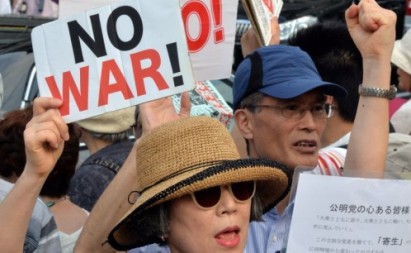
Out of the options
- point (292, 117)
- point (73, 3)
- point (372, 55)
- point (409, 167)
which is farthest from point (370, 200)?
point (73, 3)

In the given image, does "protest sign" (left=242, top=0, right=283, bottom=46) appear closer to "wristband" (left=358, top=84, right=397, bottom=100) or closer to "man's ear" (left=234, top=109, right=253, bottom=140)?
"man's ear" (left=234, top=109, right=253, bottom=140)

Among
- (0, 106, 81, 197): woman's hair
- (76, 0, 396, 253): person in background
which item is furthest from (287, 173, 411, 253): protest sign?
(0, 106, 81, 197): woman's hair

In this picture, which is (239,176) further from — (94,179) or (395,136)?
(94,179)

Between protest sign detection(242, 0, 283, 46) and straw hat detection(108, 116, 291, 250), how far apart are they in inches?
43.4

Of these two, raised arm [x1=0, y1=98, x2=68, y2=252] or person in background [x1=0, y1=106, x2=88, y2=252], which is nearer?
raised arm [x1=0, y1=98, x2=68, y2=252]

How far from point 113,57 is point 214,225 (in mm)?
740

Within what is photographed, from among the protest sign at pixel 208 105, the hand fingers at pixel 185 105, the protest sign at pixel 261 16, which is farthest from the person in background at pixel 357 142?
the protest sign at pixel 208 105

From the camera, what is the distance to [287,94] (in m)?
3.75

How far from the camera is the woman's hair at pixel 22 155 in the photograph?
4.45 meters

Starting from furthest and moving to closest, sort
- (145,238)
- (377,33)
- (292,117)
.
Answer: (292,117)
(377,33)
(145,238)

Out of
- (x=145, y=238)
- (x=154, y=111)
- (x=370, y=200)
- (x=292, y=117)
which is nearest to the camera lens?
(x=370, y=200)

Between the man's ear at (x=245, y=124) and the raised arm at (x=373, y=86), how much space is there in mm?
692

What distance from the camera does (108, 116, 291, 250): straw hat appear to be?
9.27ft

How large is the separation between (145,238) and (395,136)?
130 cm
